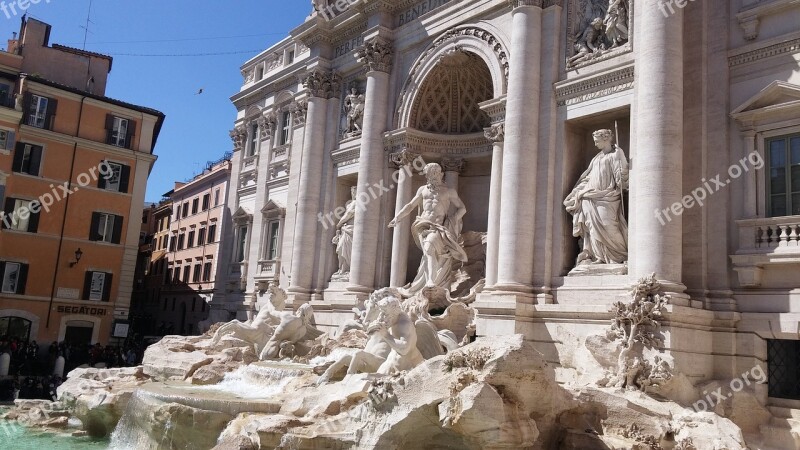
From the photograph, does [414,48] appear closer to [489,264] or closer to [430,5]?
[430,5]

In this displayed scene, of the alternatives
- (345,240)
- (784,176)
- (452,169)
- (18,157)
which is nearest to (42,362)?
(18,157)

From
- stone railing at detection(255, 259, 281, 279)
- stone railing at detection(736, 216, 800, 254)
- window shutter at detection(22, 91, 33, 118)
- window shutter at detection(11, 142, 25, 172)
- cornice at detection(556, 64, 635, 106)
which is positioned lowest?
stone railing at detection(255, 259, 281, 279)

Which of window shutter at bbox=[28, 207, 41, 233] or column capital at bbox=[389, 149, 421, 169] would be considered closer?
column capital at bbox=[389, 149, 421, 169]

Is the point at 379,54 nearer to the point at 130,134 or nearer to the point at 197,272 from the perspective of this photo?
the point at 130,134

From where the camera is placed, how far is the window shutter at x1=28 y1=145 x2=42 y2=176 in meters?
32.2

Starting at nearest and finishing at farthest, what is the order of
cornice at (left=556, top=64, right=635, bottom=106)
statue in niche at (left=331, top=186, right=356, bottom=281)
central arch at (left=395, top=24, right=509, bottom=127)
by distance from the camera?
cornice at (left=556, top=64, right=635, bottom=106)
central arch at (left=395, top=24, right=509, bottom=127)
statue in niche at (left=331, top=186, right=356, bottom=281)

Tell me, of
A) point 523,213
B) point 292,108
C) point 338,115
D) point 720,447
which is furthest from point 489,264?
point 292,108

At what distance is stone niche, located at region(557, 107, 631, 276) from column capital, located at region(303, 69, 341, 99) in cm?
1106

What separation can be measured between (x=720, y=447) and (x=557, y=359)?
17.3 ft

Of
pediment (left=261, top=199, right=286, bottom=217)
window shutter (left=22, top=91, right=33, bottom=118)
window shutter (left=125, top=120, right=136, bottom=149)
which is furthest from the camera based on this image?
window shutter (left=125, top=120, right=136, bottom=149)

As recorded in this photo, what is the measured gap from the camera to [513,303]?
15641 millimetres

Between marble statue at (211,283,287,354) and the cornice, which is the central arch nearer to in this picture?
the cornice

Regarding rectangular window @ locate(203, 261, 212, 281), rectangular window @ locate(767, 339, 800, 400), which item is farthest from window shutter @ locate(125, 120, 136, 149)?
rectangular window @ locate(767, 339, 800, 400)

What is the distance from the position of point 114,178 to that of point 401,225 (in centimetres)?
1987
